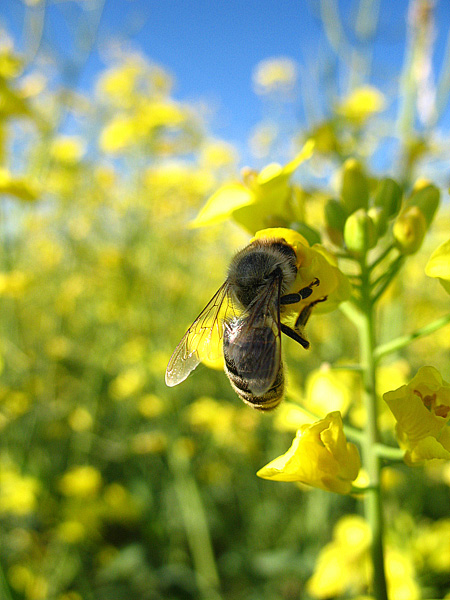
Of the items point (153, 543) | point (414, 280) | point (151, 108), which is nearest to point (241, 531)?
point (153, 543)

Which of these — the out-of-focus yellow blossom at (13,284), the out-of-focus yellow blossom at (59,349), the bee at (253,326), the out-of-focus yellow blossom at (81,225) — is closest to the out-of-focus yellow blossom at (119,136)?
the out-of-focus yellow blossom at (81,225)

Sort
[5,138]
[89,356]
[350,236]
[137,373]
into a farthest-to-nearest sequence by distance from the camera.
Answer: [89,356] < [137,373] < [5,138] < [350,236]

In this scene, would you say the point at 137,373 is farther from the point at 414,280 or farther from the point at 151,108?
the point at 414,280

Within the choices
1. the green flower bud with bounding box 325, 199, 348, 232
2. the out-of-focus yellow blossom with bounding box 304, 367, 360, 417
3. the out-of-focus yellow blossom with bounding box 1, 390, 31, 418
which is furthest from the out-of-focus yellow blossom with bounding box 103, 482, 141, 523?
the green flower bud with bounding box 325, 199, 348, 232

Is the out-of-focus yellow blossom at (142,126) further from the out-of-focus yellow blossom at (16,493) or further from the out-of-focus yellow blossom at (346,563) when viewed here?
the out-of-focus yellow blossom at (346,563)

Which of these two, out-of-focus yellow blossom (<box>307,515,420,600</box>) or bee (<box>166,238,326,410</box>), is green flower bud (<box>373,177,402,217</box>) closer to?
bee (<box>166,238,326,410</box>)

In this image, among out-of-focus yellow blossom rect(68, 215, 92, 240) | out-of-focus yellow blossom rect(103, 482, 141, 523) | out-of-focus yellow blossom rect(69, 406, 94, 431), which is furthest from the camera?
out-of-focus yellow blossom rect(68, 215, 92, 240)
